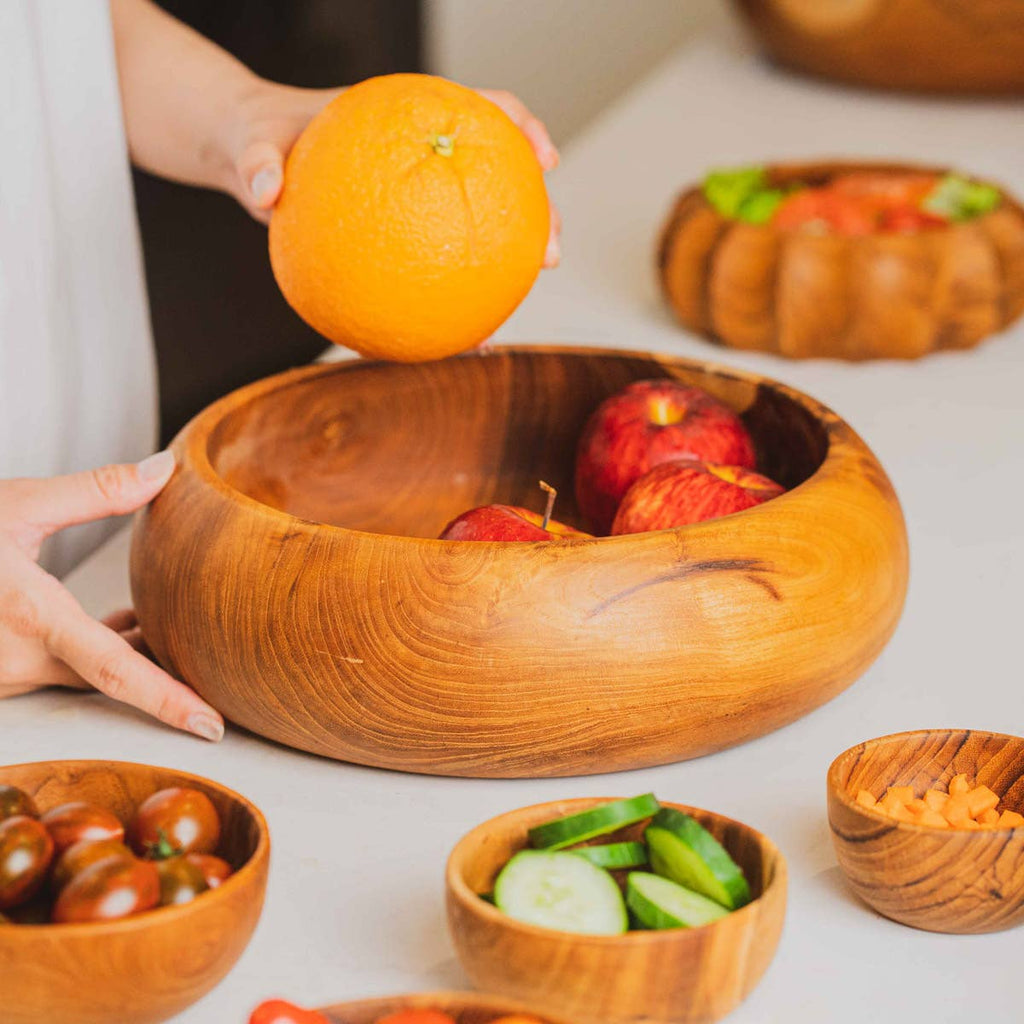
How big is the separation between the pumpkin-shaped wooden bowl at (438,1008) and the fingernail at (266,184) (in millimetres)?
498

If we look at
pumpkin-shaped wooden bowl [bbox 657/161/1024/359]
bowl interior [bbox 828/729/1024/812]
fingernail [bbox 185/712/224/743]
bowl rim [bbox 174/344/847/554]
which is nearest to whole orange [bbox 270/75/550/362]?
bowl rim [bbox 174/344/847/554]

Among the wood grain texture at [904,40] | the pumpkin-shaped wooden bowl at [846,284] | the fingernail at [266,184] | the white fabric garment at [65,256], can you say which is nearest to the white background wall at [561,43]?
the wood grain texture at [904,40]

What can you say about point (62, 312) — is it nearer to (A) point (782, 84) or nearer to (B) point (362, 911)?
(B) point (362, 911)

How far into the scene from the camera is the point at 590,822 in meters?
0.58

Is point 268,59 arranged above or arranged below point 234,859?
above

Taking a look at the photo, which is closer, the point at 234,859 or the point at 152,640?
the point at 234,859

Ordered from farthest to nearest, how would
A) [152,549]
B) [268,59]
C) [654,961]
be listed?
[268,59] < [152,549] < [654,961]

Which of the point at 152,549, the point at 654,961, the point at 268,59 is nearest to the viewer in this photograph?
the point at 654,961

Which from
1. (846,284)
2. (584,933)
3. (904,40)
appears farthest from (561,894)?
(904,40)

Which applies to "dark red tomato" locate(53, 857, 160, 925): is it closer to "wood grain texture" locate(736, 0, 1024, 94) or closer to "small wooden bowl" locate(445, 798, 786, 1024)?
"small wooden bowl" locate(445, 798, 786, 1024)

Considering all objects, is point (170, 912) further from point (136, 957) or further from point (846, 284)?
point (846, 284)

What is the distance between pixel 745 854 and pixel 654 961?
79 millimetres

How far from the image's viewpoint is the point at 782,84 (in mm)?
2451

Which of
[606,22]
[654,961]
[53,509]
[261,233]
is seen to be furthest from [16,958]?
[606,22]
